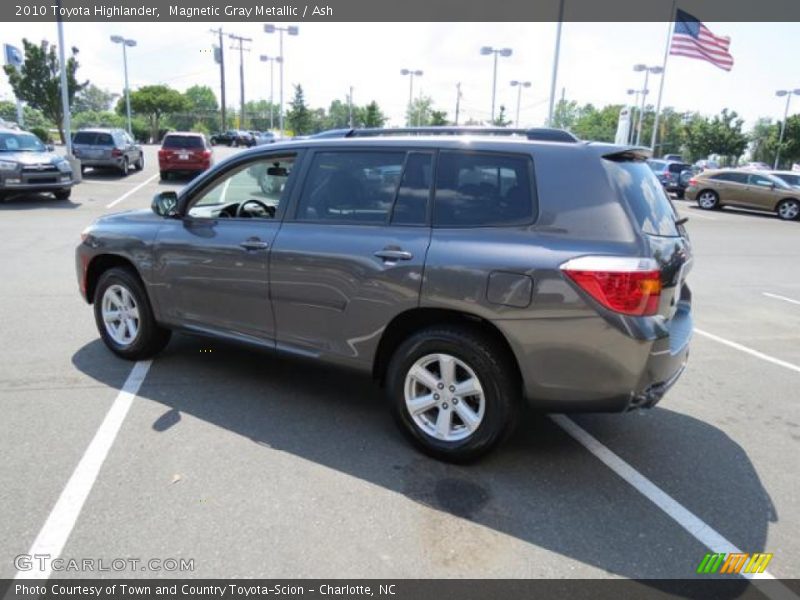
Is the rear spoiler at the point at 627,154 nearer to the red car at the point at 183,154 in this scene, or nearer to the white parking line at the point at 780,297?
the white parking line at the point at 780,297

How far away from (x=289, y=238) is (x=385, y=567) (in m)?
2.16

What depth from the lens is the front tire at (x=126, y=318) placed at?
192 inches

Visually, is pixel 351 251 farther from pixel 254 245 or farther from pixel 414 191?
pixel 254 245

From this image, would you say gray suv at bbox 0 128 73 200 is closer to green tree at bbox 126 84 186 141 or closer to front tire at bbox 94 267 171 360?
front tire at bbox 94 267 171 360

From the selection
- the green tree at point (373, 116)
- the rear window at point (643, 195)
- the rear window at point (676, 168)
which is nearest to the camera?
the rear window at point (643, 195)

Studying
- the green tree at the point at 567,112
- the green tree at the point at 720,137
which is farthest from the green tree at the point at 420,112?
the green tree at the point at 720,137

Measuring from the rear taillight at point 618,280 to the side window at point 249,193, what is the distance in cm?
210

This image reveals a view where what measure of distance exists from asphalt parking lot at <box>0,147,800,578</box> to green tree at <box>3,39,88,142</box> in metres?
36.4

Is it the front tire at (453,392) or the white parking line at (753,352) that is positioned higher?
the front tire at (453,392)

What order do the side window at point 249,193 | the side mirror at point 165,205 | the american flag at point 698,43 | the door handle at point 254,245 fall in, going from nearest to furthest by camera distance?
1. the door handle at point 254,245
2. the side window at point 249,193
3. the side mirror at point 165,205
4. the american flag at point 698,43

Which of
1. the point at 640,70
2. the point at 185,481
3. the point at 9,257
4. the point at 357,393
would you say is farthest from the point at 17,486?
the point at 640,70

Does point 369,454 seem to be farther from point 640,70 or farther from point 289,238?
A: point 640,70

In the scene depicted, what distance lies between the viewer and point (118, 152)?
2244 centimetres

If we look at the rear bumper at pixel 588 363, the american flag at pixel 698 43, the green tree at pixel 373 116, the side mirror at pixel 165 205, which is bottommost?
the rear bumper at pixel 588 363
